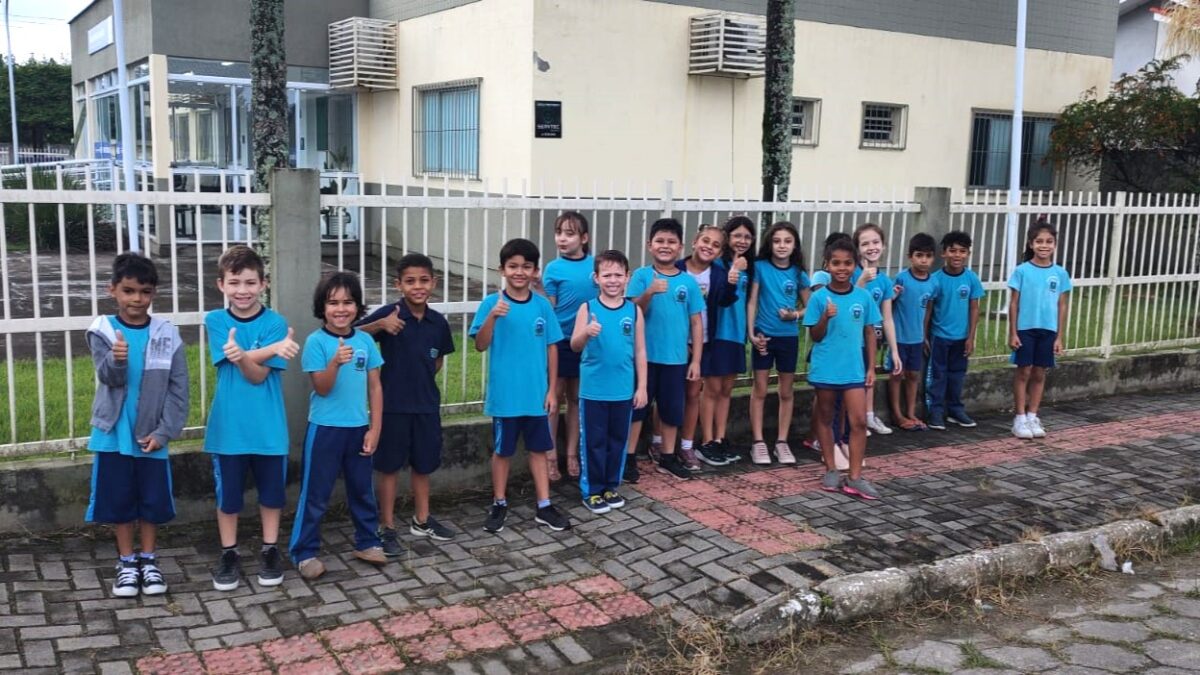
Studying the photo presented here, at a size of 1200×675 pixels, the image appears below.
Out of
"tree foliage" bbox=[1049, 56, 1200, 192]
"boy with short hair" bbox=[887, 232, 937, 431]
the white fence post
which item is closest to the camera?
"boy with short hair" bbox=[887, 232, 937, 431]

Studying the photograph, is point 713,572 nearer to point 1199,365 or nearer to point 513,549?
point 513,549

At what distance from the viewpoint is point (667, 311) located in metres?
5.84

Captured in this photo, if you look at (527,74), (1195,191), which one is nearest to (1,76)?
(527,74)

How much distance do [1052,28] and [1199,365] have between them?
8.12 meters

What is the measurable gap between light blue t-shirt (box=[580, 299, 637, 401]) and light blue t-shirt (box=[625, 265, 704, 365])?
1.38 ft

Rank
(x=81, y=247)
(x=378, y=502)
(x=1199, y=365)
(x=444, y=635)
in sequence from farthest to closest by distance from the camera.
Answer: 1. (x=81, y=247)
2. (x=1199, y=365)
3. (x=378, y=502)
4. (x=444, y=635)

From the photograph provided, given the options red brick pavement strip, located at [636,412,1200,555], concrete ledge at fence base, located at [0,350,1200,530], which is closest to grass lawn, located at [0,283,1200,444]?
concrete ledge at fence base, located at [0,350,1200,530]

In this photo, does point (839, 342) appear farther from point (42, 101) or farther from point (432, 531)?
point (42, 101)

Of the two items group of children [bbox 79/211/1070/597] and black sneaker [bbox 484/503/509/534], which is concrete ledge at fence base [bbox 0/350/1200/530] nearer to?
group of children [bbox 79/211/1070/597]

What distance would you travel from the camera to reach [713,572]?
4668 mm

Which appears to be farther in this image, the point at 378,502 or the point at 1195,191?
the point at 1195,191

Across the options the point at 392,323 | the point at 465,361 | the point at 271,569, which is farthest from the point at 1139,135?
the point at 271,569

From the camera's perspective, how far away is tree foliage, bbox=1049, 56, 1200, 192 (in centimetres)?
1412

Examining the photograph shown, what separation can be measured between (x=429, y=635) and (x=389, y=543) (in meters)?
0.93
